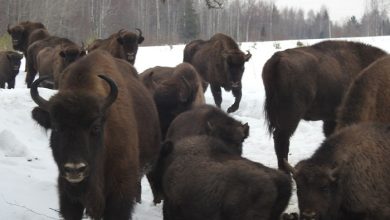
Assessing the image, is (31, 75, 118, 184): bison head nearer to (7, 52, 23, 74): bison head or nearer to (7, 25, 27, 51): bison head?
(7, 52, 23, 74): bison head

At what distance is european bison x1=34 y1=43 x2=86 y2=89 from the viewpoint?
1321 cm

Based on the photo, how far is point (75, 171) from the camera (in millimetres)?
4152

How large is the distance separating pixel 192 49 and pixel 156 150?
35.7ft

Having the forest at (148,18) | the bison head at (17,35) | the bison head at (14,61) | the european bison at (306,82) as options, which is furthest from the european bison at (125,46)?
the forest at (148,18)

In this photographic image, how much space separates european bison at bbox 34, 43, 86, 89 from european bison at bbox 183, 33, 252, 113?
3.39 m

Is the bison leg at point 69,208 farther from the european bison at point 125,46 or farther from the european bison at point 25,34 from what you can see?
the european bison at point 25,34

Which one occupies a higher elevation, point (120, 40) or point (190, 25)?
point (120, 40)

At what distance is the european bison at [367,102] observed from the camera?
5.98 metres

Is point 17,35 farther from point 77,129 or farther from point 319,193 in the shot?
point 319,193

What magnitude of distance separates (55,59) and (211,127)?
29.2 feet

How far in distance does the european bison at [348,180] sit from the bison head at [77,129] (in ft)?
5.85

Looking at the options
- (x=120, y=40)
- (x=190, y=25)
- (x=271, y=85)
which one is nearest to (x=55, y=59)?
(x=120, y=40)

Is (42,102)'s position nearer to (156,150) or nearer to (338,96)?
(156,150)

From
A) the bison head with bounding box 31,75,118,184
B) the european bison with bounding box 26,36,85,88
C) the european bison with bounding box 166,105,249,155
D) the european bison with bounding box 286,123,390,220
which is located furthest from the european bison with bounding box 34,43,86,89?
the european bison with bounding box 286,123,390,220
